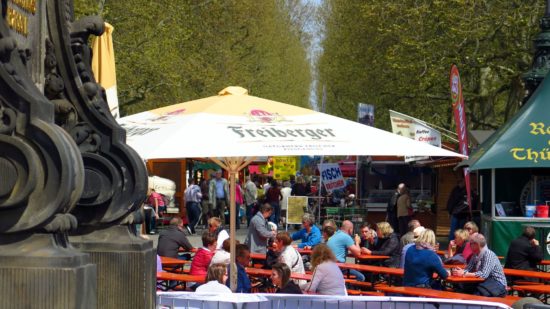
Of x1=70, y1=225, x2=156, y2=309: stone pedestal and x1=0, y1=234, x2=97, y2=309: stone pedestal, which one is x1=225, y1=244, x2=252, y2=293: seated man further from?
x1=0, y1=234, x2=97, y2=309: stone pedestal

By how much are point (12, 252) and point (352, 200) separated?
131 feet

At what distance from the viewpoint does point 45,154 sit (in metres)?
6.08

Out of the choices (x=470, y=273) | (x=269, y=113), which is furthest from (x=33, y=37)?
(x=470, y=273)

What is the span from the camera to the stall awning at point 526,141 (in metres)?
23.3

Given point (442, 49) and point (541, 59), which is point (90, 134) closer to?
point (541, 59)

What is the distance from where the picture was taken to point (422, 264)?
554 inches

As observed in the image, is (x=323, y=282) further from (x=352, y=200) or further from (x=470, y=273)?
(x=352, y=200)

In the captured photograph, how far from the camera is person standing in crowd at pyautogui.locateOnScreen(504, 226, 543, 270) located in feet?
54.9

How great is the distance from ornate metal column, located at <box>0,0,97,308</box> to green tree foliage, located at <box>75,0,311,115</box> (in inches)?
1048

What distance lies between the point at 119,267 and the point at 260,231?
1054 centimetres

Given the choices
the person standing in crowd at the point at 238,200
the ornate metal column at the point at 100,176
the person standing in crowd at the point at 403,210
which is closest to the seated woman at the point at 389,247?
the ornate metal column at the point at 100,176

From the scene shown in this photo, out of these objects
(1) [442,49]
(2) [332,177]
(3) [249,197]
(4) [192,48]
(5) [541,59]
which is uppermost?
(4) [192,48]

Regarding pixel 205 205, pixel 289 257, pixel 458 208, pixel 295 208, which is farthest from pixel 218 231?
pixel 205 205

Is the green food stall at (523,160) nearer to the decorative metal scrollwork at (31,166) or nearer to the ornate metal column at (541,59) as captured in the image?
the ornate metal column at (541,59)
